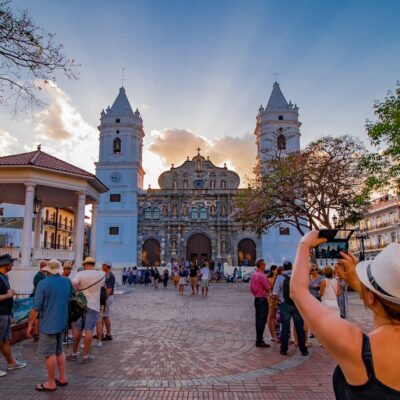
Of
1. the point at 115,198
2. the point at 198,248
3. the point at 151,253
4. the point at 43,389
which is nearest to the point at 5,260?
the point at 43,389

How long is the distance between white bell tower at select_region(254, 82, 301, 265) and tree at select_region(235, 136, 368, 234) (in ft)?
59.1

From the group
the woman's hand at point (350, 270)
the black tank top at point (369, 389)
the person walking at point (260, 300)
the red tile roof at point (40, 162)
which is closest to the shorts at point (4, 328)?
the person walking at point (260, 300)

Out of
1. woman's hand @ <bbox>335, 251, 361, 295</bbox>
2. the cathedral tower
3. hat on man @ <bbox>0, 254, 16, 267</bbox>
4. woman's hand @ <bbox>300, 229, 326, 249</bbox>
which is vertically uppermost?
the cathedral tower

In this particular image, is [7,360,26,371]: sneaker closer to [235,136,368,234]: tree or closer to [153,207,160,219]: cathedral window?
[235,136,368,234]: tree

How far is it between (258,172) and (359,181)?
644 cm

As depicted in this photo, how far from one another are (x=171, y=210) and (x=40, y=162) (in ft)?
95.1

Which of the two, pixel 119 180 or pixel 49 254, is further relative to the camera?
pixel 119 180

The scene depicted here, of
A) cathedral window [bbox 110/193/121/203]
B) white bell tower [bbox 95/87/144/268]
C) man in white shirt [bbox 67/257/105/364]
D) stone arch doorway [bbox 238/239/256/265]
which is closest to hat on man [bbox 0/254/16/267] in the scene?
man in white shirt [bbox 67/257/105/364]

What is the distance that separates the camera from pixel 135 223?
4462 cm

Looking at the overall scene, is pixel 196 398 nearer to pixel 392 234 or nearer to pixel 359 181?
pixel 359 181

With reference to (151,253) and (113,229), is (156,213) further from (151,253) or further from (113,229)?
(113,229)

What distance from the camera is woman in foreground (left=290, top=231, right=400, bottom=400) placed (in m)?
1.66

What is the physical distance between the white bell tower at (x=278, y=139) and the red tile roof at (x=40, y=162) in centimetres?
2671

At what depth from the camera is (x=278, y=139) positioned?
44.4m
